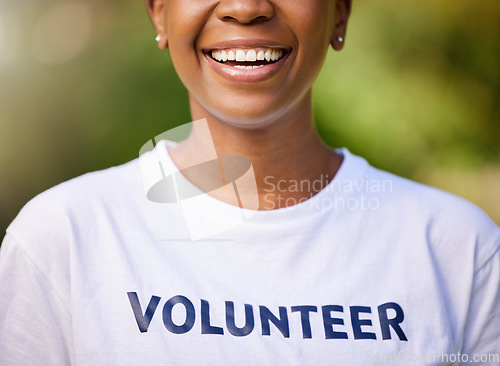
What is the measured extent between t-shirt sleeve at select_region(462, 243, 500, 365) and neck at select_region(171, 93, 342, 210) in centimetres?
46

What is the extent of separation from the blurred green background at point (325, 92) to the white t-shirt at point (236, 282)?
5.44 feet

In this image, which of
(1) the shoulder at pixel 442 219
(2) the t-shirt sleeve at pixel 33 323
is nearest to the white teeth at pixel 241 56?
(1) the shoulder at pixel 442 219

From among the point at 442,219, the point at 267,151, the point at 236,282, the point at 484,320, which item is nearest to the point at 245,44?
the point at 267,151

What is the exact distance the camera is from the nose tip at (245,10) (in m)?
1.31

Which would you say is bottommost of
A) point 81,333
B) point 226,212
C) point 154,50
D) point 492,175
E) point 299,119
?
point 492,175

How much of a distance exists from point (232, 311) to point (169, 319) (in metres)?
0.14

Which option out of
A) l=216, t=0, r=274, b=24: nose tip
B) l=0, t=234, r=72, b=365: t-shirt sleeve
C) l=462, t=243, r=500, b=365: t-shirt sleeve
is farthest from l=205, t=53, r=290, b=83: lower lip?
l=462, t=243, r=500, b=365: t-shirt sleeve

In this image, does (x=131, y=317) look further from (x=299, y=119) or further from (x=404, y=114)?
(x=404, y=114)

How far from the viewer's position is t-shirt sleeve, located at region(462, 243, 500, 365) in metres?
1.50

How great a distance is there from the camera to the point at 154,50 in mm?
3236

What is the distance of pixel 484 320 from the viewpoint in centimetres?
150

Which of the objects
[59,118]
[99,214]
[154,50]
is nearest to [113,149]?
[59,118]
